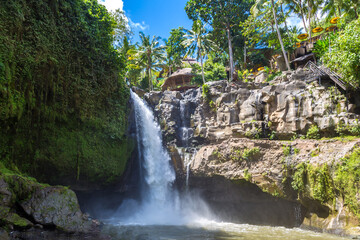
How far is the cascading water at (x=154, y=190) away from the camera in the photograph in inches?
655

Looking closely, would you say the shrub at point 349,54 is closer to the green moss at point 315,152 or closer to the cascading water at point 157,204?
the green moss at point 315,152

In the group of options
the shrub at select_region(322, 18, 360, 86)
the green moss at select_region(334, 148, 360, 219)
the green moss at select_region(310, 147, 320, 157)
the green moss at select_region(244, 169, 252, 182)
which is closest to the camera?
the green moss at select_region(334, 148, 360, 219)

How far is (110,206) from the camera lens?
57.7 feet

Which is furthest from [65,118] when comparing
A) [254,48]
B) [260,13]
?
[254,48]

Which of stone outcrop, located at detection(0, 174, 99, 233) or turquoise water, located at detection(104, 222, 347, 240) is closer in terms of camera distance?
stone outcrop, located at detection(0, 174, 99, 233)

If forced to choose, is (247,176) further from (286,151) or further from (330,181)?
(330,181)

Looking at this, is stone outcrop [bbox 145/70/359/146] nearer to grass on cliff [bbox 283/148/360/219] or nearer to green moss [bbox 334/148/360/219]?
grass on cliff [bbox 283/148/360/219]

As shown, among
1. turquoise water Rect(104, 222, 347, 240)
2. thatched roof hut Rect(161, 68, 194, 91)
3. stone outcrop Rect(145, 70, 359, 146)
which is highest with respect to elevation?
thatched roof hut Rect(161, 68, 194, 91)

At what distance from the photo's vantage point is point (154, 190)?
1722 centimetres

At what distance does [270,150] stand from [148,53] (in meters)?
22.7

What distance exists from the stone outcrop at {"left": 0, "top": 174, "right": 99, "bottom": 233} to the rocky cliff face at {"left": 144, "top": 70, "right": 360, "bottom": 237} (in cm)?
835

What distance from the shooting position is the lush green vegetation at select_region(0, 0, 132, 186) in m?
10.6

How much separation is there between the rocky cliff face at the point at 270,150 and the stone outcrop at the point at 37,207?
835 cm

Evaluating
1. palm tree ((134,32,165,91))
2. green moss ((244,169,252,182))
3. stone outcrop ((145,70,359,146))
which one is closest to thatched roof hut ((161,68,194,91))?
palm tree ((134,32,165,91))
